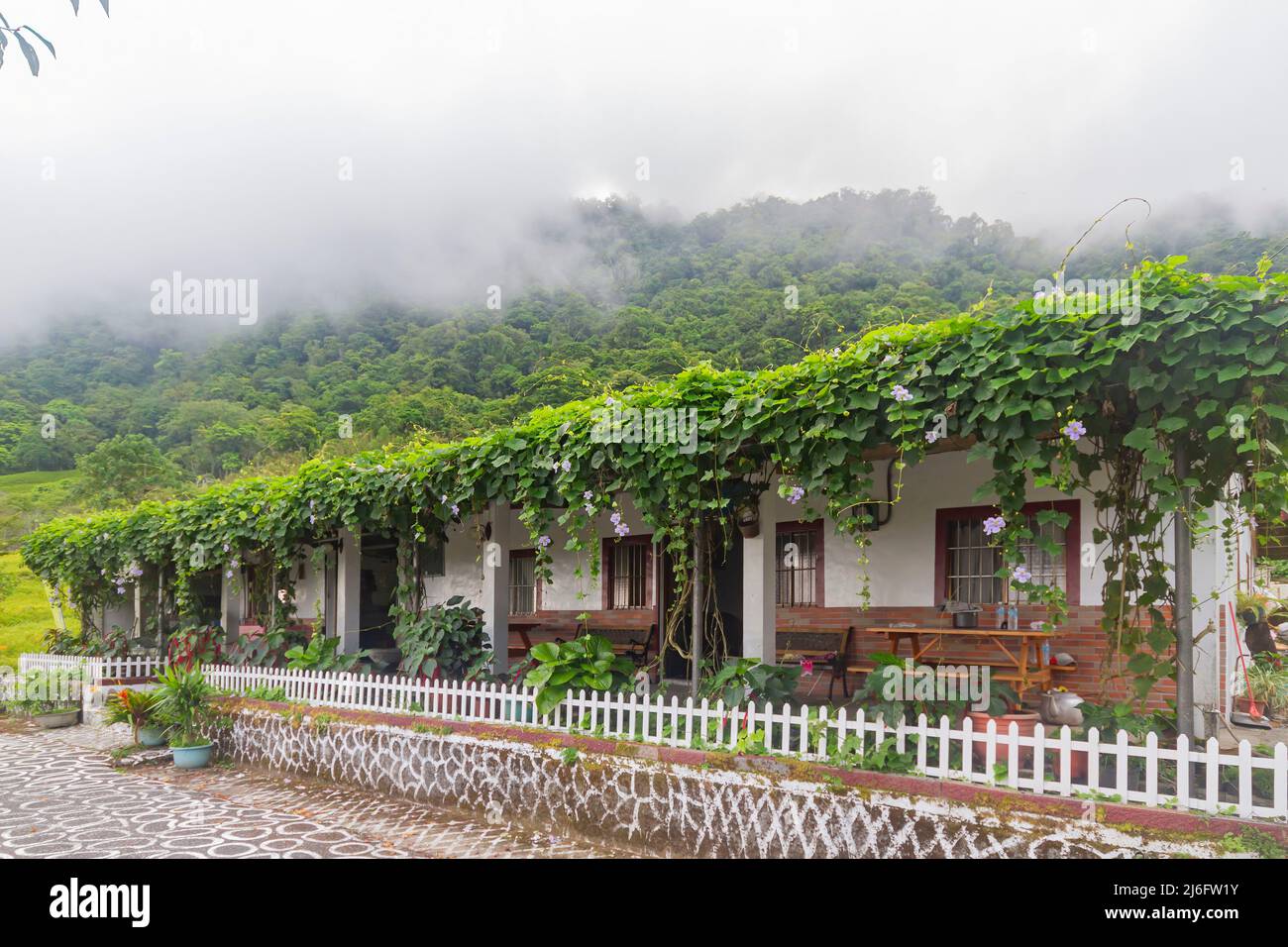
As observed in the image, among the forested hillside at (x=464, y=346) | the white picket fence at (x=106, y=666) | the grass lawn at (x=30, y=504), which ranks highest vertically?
the forested hillside at (x=464, y=346)

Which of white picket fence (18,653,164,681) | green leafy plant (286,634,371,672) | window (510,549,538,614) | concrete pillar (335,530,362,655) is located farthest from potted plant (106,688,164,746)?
window (510,549,538,614)

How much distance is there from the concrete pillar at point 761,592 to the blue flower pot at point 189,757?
20.9 feet

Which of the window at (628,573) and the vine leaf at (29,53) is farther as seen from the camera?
the window at (628,573)

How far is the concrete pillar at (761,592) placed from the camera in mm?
6855

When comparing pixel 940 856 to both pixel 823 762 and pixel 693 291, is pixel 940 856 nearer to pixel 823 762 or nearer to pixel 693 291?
pixel 823 762

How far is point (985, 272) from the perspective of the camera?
804 inches

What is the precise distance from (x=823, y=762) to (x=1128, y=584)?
2.01m

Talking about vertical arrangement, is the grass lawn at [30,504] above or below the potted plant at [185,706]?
above

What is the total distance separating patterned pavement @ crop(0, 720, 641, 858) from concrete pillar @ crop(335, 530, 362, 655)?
1.94m

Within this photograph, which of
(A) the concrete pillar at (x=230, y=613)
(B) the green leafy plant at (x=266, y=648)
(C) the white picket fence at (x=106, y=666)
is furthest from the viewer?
(A) the concrete pillar at (x=230, y=613)

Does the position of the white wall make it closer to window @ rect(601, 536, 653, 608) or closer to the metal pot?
window @ rect(601, 536, 653, 608)

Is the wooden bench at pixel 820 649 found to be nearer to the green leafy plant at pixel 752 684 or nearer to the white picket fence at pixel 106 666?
the green leafy plant at pixel 752 684

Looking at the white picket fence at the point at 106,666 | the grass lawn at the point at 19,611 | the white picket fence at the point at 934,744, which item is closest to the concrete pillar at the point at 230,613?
the white picket fence at the point at 106,666

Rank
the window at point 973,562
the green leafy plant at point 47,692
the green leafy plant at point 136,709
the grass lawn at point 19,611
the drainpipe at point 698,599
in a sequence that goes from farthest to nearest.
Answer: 1. the grass lawn at point 19,611
2. the green leafy plant at point 47,692
3. the green leafy plant at point 136,709
4. the window at point 973,562
5. the drainpipe at point 698,599
